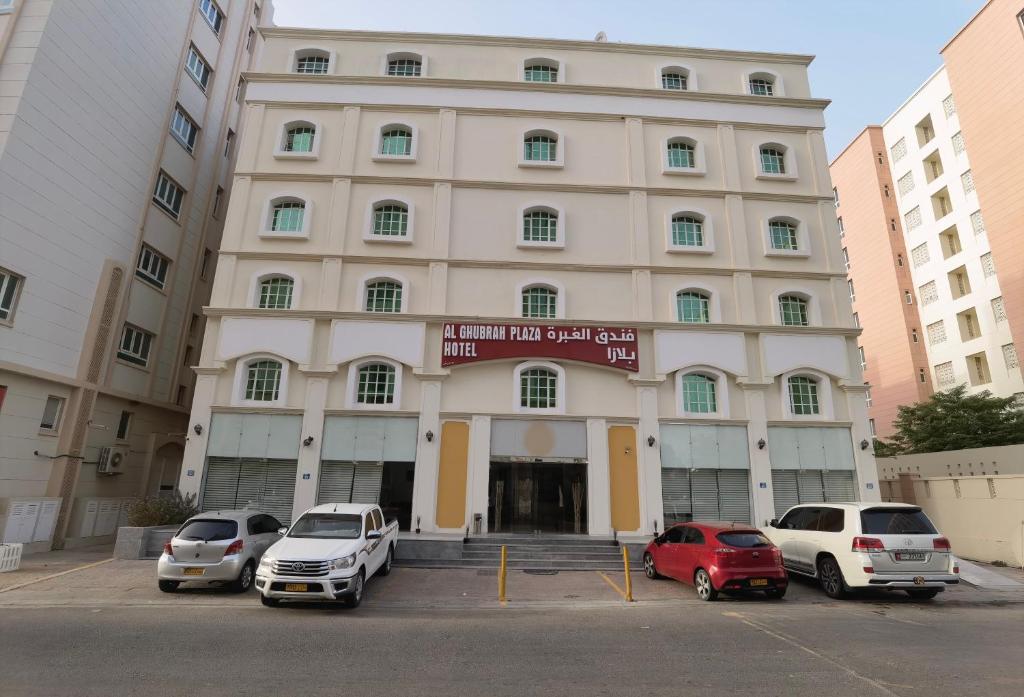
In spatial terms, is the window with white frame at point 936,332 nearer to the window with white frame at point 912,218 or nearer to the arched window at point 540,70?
the window with white frame at point 912,218

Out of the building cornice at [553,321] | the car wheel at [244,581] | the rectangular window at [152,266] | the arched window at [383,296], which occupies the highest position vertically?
the rectangular window at [152,266]

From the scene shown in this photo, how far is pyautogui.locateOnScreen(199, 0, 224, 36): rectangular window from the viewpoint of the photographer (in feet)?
88.1

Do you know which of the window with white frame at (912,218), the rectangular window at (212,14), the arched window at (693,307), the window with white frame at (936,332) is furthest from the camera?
the window with white frame at (912,218)

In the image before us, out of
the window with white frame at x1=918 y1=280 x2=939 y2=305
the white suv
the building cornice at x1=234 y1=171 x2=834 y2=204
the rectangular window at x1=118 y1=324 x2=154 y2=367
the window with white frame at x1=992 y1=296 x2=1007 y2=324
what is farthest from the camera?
the window with white frame at x1=918 y1=280 x2=939 y2=305

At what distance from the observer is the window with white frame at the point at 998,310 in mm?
30909

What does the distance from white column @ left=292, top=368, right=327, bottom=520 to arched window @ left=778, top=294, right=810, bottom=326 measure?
16.7m

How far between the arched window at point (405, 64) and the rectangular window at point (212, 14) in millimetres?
11009

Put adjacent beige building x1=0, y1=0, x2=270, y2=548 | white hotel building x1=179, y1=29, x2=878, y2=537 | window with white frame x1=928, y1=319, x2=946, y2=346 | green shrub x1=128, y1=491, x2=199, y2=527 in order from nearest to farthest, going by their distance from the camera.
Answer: green shrub x1=128, y1=491, x2=199, y2=527
adjacent beige building x1=0, y1=0, x2=270, y2=548
white hotel building x1=179, y1=29, x2=878, y2=537
window with white frame x1=928, y1=319, x2=946, y2=346

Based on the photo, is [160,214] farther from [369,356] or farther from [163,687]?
[163,687]

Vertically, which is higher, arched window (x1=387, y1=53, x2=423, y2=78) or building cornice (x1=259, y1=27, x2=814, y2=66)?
building cornice (x1=259, y1=27, x2=814, y2=66)

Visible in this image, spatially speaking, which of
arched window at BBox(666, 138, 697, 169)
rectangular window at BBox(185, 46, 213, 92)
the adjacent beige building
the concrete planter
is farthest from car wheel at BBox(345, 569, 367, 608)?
rectangular window at BBox(185, 46, 213, 92)

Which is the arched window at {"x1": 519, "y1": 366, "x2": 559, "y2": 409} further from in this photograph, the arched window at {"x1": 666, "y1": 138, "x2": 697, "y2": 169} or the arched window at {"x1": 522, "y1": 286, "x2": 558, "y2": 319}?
the arched window at {"x1": 666, "y1": 138, "x2": 697, "y2": 169}

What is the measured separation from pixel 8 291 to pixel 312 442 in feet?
33.1

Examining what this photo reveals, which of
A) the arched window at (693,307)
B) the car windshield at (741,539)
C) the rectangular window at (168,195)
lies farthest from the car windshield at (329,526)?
the rectangular window at (168,195)
